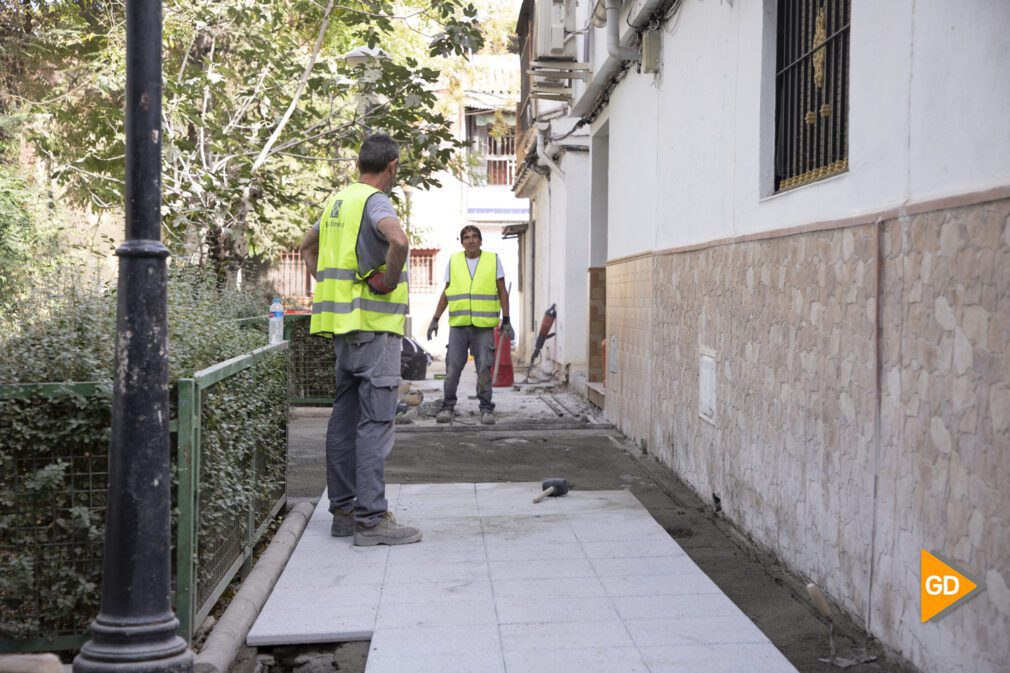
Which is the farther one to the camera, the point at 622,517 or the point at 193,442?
the point at 622,517

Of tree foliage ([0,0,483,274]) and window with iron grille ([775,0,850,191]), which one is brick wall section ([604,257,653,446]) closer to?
tree foliage ([0,0,483,274])

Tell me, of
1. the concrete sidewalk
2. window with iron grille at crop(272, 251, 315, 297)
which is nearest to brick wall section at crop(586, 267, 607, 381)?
the concrete sidewalk

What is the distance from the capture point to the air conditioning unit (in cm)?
1226

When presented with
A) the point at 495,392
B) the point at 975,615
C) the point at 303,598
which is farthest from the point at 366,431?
the point at 495,392

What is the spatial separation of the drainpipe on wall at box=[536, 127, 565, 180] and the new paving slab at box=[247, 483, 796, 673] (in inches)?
406

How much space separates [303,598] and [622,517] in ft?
7.37

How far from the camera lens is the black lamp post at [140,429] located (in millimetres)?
3426

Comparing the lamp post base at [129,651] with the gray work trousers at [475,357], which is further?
the gray work trousers at [475,357]

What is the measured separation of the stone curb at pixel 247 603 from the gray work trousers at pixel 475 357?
16.2 ft

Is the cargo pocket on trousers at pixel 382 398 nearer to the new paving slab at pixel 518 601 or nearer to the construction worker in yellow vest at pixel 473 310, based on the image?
the new paving slab at pixel 518 601

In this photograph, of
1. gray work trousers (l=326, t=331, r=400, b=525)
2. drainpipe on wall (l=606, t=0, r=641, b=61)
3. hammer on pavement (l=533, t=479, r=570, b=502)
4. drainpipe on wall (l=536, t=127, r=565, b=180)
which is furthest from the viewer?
drainpipe on wall (l=536, t=127, r=565, b=180)

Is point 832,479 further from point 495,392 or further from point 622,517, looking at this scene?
point 495,392

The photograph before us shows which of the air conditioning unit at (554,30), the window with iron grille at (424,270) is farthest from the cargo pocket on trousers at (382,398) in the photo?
the window with iron grille at (424,270)

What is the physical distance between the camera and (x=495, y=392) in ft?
47.8
